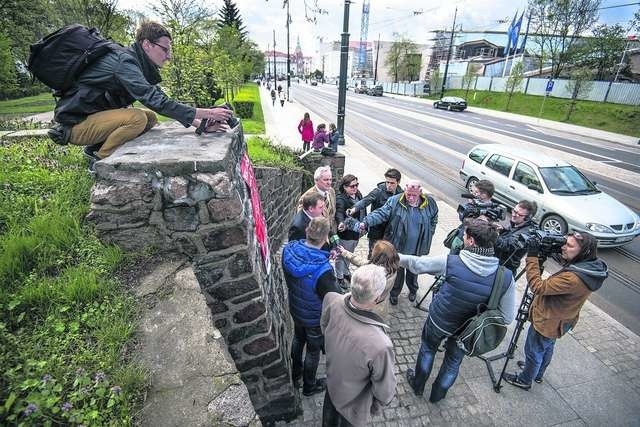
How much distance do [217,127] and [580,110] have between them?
36.2 metres

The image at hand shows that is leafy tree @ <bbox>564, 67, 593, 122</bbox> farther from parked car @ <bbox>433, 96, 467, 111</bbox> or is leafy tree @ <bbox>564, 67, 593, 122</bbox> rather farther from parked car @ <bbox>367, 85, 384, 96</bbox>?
parked car @ <bbox>367, 85, 384, 96</bbox>

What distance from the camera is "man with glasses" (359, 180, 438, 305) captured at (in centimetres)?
458

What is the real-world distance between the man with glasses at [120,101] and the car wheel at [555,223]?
25.3 feet

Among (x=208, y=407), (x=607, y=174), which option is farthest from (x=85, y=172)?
(x=607, y=174)

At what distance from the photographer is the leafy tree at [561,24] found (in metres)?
31.5

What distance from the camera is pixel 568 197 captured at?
7.61 m

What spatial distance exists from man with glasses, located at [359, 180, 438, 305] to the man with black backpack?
1215 mm

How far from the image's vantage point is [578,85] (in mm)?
27516

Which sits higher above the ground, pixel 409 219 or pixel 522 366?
pixel 409 219

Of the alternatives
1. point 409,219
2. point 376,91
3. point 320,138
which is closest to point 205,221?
point 409,219

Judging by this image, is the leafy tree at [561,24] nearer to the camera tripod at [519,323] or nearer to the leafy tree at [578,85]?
the leafy tree at [578,85]

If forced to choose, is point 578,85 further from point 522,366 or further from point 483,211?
point 522,366

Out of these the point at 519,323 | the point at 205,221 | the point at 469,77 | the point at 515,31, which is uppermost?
the point at 515,31

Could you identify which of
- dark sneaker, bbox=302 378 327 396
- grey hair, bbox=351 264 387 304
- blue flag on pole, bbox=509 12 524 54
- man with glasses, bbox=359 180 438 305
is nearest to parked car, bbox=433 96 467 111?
blue flag on pole, bbox=509 12 524 54
